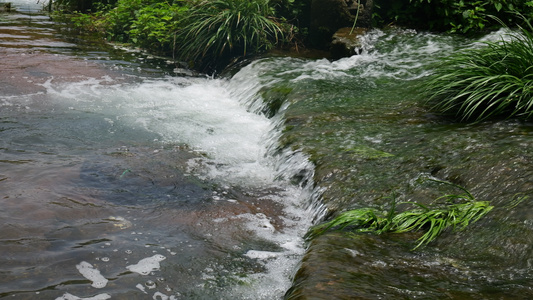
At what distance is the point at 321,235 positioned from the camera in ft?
11.3

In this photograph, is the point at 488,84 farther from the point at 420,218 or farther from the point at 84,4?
the point at 84,4

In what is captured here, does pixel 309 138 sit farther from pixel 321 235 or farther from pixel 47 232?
pixel 47 232

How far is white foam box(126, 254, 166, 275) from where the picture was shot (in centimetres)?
325

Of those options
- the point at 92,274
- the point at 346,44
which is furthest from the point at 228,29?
the point at 92,274

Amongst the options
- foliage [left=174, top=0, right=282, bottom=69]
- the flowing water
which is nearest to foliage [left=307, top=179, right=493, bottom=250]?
the flowing water

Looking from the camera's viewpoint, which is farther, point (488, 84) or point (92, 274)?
point (488, 84)

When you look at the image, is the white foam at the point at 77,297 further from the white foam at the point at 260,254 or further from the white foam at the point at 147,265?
the white foam at the point at 260,254

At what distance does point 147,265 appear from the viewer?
332cm

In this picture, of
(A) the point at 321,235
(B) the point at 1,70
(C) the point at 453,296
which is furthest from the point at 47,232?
(B) the point at 1,70

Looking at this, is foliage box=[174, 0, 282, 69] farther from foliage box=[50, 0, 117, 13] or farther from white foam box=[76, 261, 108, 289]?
white foam box=[76, 261, 108, 289]

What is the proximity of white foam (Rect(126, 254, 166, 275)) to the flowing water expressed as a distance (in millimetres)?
14

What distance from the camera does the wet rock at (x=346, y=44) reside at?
866cm

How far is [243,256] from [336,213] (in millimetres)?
791

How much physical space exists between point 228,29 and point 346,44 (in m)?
2.19
